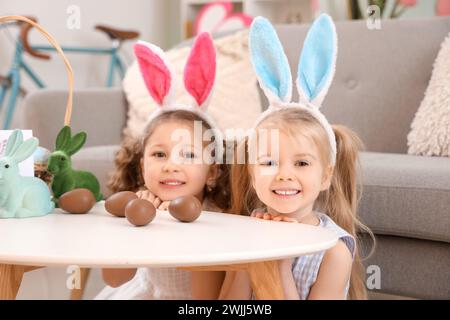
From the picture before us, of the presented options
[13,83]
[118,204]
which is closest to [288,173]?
[118,204]

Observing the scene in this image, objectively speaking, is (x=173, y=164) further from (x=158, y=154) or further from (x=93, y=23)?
(x=93, y=23)

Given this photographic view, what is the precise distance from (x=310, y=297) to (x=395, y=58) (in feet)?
3.51

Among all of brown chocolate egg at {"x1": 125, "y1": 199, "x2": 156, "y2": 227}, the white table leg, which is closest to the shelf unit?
brown chocolate egg at {"x1": 125, "y1": 199, "x2": 156, "y2": 227}

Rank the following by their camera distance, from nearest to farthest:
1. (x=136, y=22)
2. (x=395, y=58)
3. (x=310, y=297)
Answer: (x=310, y=297) → (x=395, y=58) → (x=136, y=22)

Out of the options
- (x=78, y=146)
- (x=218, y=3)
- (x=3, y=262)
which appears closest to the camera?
(x=3, y=262)

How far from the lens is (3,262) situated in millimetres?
856

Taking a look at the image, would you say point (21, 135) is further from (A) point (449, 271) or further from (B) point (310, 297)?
(A) point (449, 271)

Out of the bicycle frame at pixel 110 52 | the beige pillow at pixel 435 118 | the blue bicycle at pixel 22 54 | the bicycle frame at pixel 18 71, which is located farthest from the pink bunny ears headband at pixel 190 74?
the bicycle frame at pixel 110 52

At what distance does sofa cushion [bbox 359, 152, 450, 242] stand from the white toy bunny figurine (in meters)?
0.70

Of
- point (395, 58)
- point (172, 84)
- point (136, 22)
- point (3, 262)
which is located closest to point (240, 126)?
point (395, 58)

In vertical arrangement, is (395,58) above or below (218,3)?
below

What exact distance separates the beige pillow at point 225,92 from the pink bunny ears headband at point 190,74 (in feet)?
2.38

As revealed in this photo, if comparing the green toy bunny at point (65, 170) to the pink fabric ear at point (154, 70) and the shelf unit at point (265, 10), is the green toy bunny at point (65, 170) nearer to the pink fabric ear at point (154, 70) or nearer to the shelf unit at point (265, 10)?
the pink fabric ear at point (154, 70)

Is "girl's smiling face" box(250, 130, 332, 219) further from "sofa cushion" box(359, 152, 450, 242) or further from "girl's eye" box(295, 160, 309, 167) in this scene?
Result: "sofa cushion" box(359, 152, 450, 242)
